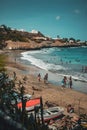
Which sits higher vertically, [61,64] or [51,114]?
[61,64]

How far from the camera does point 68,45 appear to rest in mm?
154500

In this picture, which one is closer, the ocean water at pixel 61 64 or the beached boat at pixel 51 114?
the beached boat at pixel 51 114

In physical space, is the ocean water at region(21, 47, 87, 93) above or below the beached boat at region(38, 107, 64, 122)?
above

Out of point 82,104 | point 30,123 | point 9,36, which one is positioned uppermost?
point 9,36

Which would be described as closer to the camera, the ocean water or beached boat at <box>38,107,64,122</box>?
beached boat at <box>38,107,64,122</box>

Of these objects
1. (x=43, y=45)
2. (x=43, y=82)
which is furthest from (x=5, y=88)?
(x=43, y=45)

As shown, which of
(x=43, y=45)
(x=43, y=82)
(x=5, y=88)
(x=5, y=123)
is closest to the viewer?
(x=5, y=123)

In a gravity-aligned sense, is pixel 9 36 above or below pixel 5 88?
above

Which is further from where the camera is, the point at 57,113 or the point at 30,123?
the point at 57,113

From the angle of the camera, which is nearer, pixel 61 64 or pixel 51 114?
pixel 51 114

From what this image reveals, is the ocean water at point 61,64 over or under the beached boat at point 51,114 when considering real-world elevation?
over

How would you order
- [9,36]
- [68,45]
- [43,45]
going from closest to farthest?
[9,36] < [43,45] < [68,45]

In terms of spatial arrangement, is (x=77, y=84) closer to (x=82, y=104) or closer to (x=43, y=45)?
(x=82, y=104)

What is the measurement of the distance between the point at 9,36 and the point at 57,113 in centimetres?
9755
